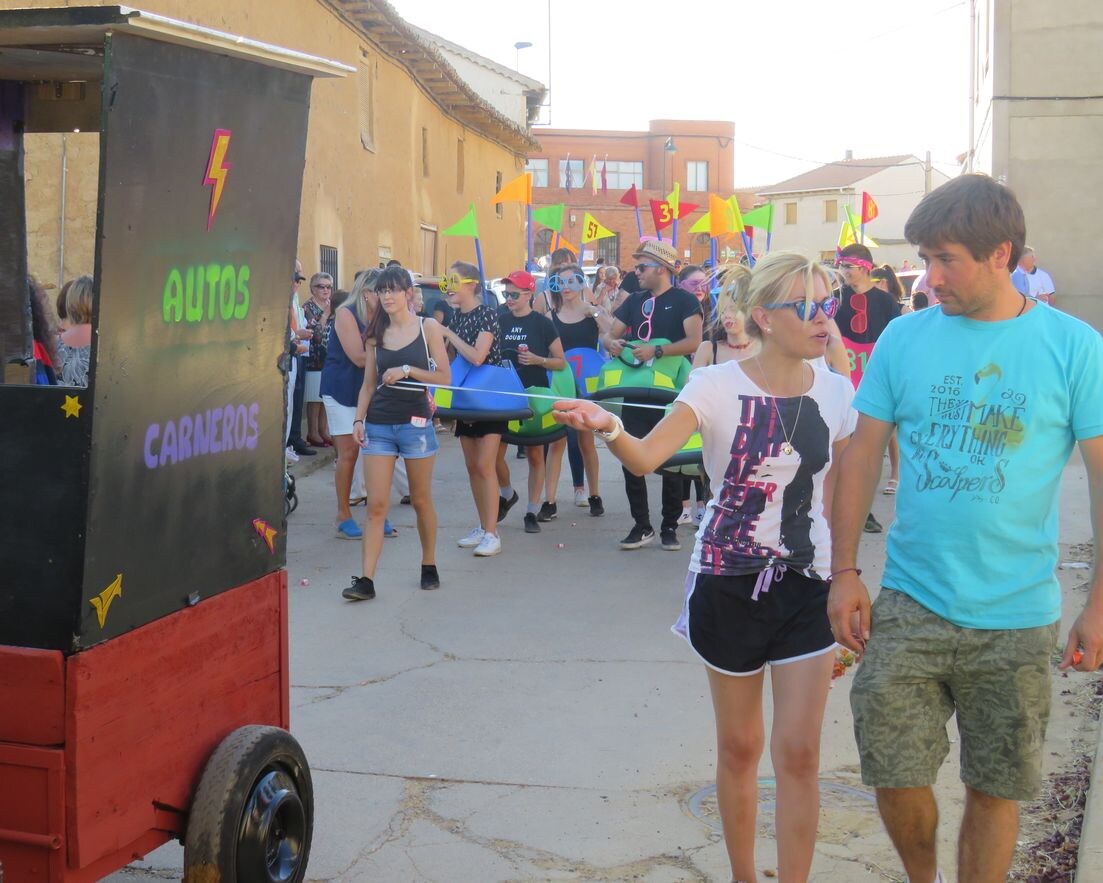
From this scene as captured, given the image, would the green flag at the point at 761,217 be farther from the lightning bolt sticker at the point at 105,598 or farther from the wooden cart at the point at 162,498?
the lightning bolt sticker at the point at 105,598

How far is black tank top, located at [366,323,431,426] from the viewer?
25.4 feet

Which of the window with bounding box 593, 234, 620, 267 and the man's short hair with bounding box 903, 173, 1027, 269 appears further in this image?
the window with bounding box 593, 234, 620, 267

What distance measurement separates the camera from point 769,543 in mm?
3598

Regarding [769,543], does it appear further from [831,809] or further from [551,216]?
[551,216]

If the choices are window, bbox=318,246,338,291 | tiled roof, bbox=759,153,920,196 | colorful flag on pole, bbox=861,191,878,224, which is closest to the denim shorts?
window, bbox=318,246,338,291

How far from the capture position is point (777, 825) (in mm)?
3572

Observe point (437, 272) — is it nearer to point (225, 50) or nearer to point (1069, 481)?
point (1069, 481)

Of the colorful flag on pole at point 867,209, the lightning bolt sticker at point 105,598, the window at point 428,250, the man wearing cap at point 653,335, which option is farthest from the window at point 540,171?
the lightning bolt sticker at point 105,598

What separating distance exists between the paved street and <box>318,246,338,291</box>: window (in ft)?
31.4

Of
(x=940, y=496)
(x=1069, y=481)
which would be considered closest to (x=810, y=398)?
(x=940, y=496)

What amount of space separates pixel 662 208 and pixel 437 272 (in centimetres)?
861

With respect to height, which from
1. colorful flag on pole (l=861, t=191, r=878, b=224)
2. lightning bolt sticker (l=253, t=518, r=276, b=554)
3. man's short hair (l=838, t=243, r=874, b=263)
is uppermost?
colorful flag on pole (l=861, t=191, r=878, b=224)

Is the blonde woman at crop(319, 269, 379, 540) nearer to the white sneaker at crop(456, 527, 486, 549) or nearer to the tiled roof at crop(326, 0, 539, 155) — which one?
the white sneaker at crop(456, 527, 486, 549)

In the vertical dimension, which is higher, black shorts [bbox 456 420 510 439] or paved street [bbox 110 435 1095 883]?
black shorts [bbox 456 420 510 439]
